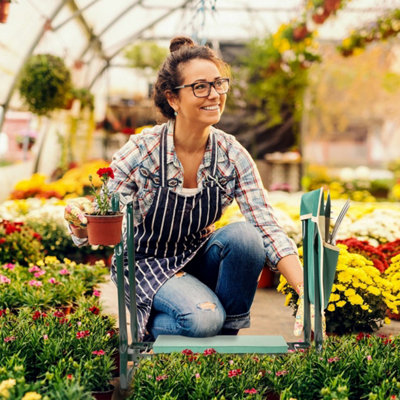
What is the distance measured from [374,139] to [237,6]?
15.7m

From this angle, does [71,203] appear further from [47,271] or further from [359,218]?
[359,218]

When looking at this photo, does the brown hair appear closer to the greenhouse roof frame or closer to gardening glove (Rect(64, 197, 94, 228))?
gardening glove (Rect(64, 197, 94, 228))

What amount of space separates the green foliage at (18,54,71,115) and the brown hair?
12.3 feet

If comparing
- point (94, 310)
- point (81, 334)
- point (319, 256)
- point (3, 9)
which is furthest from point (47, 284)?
point (3, 9)

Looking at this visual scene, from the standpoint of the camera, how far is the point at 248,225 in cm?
228

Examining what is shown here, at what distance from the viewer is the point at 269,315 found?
11.1ft

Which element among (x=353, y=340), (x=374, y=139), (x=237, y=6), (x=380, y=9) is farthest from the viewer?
(x=374, y=139)

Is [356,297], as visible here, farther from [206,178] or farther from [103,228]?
[103,228]

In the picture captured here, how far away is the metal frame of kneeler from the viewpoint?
1973 mm

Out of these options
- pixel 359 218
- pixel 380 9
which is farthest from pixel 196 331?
pixel 380 9

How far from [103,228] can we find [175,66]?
78cm

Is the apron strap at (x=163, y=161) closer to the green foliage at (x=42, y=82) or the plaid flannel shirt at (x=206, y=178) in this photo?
the plaid flannel shirt at (x=206, y=178)

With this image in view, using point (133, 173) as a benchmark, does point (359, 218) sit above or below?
below

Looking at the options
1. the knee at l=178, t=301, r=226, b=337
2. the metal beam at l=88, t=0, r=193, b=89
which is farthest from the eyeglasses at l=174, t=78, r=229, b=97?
the metal beam at l=88, t=0, r=193, b=89
